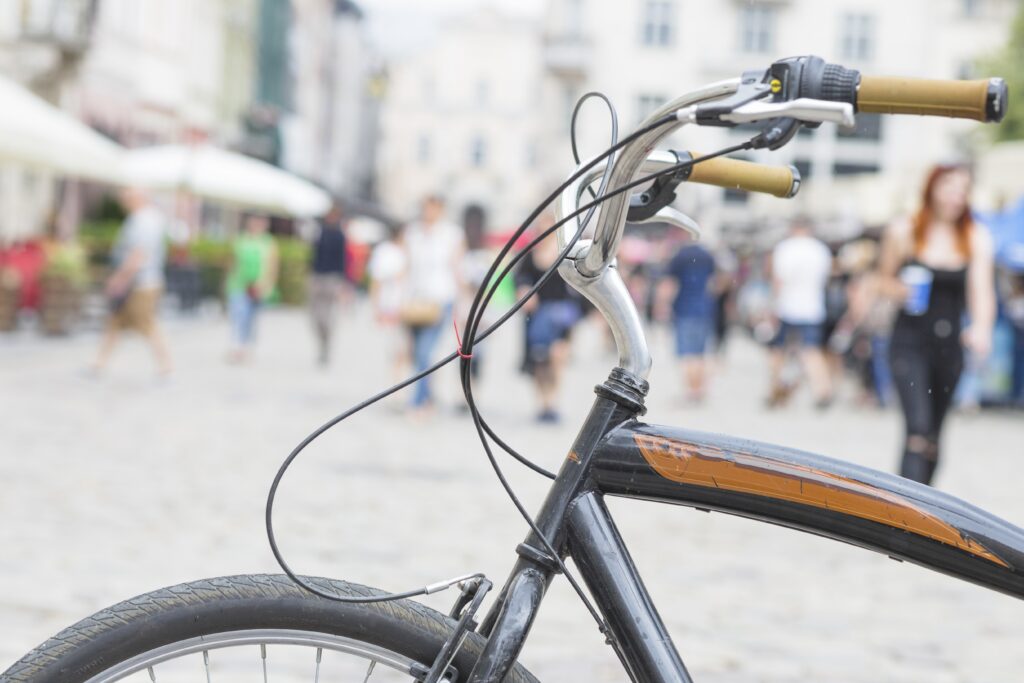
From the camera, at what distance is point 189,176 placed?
2478cm

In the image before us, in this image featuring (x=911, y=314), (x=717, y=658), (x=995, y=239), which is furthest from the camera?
(x=995, y=239)

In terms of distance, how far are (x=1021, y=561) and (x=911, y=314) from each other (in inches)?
183

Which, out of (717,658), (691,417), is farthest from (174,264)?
(717,658)

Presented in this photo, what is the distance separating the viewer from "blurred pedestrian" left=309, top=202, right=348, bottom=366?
18.0 meters

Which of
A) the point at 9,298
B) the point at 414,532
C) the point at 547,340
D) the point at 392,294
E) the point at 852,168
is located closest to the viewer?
the point at 414,532

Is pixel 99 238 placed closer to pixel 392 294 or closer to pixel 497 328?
pixel 392 294

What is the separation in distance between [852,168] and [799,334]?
4327cm

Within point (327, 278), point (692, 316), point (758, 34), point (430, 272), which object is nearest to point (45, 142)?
point (327, 278)

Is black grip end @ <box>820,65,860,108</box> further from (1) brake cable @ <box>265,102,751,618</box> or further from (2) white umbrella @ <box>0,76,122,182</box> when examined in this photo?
(2) white umbrella @ <box>0,76,122,182</box>

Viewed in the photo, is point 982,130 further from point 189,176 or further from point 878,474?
point 878,474

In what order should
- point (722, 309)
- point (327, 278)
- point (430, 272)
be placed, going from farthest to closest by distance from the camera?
point (722, 309) < point (327, 278) < point (430, 272)

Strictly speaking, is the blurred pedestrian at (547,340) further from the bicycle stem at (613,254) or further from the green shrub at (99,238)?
the green shrub at (99,238)

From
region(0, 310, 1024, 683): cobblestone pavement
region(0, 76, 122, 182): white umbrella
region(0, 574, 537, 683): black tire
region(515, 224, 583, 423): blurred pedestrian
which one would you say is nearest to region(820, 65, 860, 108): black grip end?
region(0, 574, 537, 683): black tire

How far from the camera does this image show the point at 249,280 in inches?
725
